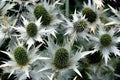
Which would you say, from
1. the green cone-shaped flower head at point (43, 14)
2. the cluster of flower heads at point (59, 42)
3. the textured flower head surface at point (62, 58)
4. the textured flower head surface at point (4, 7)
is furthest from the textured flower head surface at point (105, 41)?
the textured flower head surface at point (4, 7)

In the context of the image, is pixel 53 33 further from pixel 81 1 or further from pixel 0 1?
pixel 81 1

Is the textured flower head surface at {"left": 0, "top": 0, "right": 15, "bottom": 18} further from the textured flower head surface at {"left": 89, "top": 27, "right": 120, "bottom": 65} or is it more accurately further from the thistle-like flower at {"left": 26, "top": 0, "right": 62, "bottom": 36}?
the textured flower head surface at {"left": 89, "top": 27, "right": 120, "bottom": 65}

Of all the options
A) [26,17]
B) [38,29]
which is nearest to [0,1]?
[26,17]

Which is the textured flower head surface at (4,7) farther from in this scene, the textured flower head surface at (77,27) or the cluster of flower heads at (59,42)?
the textured flower head surface at (77,27)

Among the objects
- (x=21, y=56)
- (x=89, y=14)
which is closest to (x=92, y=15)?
(x=89, y=14)

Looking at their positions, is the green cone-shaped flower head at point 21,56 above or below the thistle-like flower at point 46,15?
below

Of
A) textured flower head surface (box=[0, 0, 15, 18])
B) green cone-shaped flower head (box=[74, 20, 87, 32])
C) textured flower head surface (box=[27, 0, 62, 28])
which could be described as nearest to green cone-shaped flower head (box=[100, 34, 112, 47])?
green cone-shaped flower head (box=[74, 20, 87, 32])

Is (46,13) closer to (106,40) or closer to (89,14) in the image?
(89,14)
